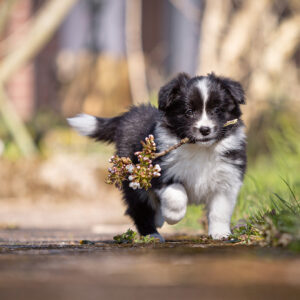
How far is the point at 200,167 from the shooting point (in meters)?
3.57

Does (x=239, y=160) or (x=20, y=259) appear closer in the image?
(x=20, y=259)

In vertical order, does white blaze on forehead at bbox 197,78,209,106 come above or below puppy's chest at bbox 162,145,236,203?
above

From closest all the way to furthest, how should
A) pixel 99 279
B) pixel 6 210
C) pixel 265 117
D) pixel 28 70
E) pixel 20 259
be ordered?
pixel 99 279, pixel 20 259, pixel 6 210, pixel 265 117, pixel 28 70

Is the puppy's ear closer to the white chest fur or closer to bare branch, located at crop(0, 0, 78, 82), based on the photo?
the white chest fur

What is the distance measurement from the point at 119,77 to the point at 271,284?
33.4 ft

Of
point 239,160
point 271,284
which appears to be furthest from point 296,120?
point 271,284

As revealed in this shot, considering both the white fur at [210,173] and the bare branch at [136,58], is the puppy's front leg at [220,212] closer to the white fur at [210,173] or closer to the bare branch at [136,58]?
the white fur at [210,173]

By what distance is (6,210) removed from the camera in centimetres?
676

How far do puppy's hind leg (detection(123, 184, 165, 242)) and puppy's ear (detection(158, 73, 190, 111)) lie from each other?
0.64m

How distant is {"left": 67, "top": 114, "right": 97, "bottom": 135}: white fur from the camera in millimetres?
4273

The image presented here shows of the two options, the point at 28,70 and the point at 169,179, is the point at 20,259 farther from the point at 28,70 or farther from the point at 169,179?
the point at 28,70

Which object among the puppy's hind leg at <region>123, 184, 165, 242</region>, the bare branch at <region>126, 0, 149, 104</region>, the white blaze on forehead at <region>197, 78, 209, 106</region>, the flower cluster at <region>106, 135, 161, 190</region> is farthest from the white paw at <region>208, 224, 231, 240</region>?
the bare branch at <region>126, 0, 149, 104</region>

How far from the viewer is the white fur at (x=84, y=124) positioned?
4.27 metres

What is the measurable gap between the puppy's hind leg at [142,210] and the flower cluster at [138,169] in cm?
79
